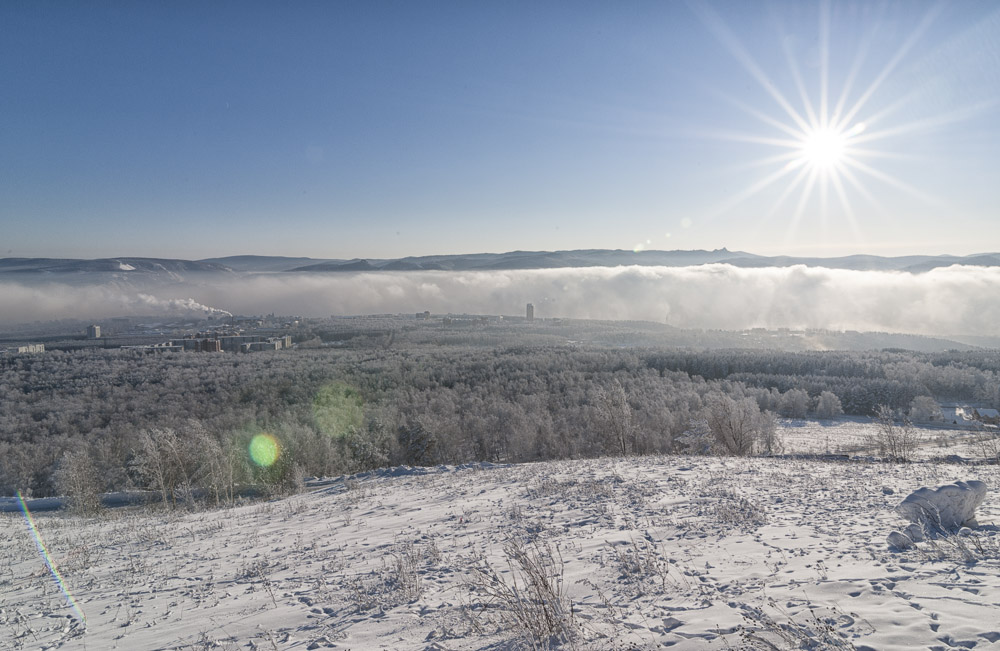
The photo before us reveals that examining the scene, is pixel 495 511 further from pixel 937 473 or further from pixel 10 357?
pixel 10 357

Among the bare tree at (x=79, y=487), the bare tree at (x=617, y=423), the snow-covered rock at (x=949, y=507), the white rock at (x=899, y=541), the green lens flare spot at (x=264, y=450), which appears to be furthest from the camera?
the green lens flare spot at (x=264, y=450)

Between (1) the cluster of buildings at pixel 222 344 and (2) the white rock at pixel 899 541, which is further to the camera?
(1) the cluster of buildings at pixel 222 344

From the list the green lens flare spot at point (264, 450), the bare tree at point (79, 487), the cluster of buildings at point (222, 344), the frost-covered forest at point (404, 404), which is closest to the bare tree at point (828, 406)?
the frost-covered forest at point (404, 404)

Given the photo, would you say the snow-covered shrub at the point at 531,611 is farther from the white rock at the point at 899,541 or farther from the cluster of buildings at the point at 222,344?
the cluster of buildings at the point at 222,344

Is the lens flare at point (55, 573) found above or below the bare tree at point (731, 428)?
above

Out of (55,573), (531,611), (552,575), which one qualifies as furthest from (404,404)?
(531,611)

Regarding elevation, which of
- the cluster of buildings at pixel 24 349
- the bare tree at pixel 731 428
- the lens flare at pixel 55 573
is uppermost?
the lens flare at pixel 55 573

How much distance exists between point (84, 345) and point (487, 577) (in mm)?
107503

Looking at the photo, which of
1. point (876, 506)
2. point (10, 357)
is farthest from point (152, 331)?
point (876, 506)

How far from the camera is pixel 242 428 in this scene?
41750mm

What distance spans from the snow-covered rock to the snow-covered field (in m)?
0.43

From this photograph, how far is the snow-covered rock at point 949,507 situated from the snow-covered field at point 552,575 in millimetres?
429

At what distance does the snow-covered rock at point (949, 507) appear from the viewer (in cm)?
728

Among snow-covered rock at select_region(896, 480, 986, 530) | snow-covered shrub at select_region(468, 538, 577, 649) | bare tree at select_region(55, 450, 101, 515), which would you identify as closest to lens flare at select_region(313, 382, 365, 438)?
bare tree at select_region(55, 450, 101, 515)
